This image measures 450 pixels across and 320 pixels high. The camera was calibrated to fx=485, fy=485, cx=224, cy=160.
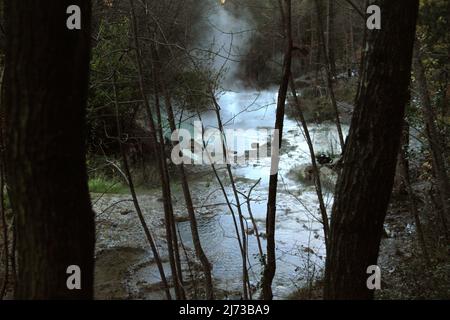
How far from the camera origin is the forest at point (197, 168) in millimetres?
2299

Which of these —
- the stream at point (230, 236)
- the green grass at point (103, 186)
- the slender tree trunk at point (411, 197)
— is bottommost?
the stream at point (230, 236)

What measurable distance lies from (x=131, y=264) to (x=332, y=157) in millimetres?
7067

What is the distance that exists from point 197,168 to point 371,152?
10630mm

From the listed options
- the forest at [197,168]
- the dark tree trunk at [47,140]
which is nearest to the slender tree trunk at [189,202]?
the forest at [197,168]

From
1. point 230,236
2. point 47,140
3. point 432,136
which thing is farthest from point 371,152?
point 230,236

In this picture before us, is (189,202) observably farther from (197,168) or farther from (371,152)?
(197,168)

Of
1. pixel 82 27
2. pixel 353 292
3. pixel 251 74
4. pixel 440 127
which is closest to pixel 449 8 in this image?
pixel 440 127

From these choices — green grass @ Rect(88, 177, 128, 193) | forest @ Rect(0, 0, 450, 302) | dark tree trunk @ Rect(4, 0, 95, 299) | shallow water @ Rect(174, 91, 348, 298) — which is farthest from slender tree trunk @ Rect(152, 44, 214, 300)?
green grass @ Rect(88, 177, 128, 193)

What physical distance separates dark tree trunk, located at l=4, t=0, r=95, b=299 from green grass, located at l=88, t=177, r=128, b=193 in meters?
8.26

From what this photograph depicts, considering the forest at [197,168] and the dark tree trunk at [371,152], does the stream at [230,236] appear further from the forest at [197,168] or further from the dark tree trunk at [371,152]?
the dark tree trunk at [371,152]

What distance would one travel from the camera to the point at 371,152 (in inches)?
121

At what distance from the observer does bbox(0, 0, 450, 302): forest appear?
230 cm

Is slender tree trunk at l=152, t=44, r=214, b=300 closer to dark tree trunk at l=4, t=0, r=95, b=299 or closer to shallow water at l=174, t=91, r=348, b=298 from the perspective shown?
shallow water at l=174, t=91, r=348, b=298

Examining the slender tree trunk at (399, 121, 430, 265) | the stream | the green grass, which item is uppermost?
the slender tree trunk at (399, 121, 430, 265)
